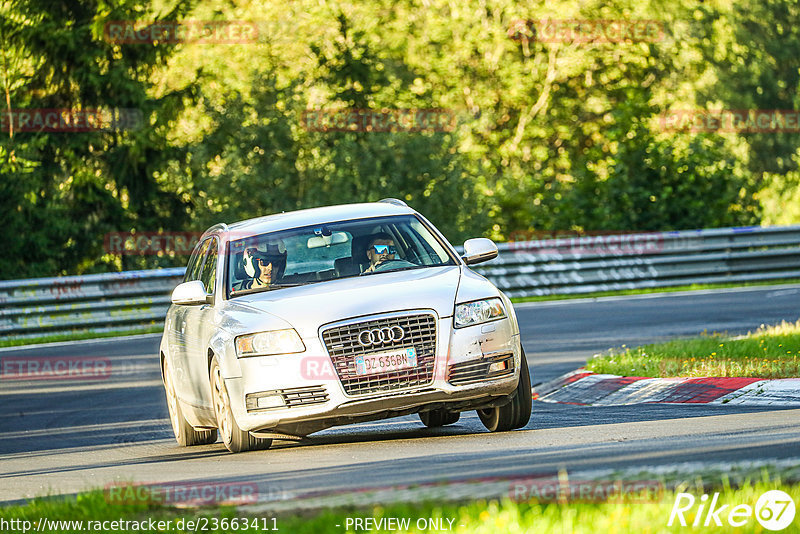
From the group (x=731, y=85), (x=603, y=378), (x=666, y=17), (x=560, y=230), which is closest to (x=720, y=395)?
(x=603, y=378)

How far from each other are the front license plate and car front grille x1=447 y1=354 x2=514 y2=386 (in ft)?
1.14

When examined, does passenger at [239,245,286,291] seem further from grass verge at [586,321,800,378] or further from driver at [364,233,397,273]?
grass verge at [586,321,800,378]

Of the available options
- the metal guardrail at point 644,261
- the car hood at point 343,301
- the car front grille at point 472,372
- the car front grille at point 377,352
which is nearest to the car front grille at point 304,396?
the car front grille at point 377,352

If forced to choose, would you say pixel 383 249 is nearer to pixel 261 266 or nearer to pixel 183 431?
pixel 261 266

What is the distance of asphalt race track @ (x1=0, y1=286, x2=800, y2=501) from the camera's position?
24.5 ft

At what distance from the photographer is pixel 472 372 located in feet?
30.5

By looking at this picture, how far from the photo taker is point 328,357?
358 inches

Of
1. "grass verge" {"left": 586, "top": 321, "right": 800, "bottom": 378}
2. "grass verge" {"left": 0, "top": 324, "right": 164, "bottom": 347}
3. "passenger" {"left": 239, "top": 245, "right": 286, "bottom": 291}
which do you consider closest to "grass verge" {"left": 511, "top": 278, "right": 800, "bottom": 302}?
"grass verge" {"left": 0, "top": 324, "right": 164, "bottom": 347}

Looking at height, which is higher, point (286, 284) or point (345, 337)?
point (286, 284)

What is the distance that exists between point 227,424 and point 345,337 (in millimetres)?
1214

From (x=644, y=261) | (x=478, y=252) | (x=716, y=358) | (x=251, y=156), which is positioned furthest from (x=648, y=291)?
(x=478, y=252)

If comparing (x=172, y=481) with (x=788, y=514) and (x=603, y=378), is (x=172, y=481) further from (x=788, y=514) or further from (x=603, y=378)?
(x=603, y=378)

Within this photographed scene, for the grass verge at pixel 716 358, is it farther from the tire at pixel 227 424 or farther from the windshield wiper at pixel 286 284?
the tire at pixel 227 424

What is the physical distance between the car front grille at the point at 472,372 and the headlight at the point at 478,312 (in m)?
0.27
